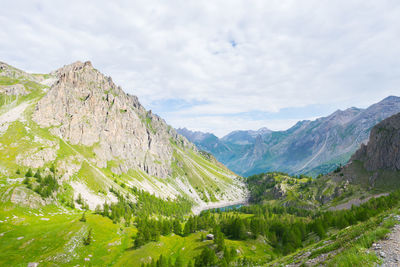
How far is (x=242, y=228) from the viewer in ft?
353

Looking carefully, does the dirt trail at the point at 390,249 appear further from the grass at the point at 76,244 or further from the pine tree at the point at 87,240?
the pine tree at the point at 87,240

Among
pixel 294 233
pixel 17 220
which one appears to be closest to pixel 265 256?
pixel 294 233

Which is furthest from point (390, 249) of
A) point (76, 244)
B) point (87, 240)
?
point (76, 244)

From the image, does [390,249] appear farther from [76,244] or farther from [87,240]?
[76,244]

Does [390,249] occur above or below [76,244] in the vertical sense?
above

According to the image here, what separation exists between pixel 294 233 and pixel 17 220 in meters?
128

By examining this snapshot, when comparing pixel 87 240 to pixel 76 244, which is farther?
pixel 87 240

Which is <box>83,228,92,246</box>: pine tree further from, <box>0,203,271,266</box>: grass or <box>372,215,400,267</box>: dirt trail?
<box>372,215,400,267</box>: dirt trail

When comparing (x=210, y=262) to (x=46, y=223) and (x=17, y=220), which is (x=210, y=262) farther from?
(x=17, y=220)

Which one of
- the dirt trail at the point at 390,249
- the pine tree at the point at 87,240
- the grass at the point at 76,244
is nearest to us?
the dirt trail at the point at 390,249

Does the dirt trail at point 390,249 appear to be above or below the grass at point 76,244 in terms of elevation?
above

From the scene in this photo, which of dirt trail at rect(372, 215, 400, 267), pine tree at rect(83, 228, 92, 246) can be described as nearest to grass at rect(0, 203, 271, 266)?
pine tree at rect(83, 228, 92, 246)

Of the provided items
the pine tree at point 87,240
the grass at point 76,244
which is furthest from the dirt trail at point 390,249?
the pine tree at point 87,240

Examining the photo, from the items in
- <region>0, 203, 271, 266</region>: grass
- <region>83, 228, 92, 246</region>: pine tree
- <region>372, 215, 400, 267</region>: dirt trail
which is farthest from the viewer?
<region>83, 228, 92, 246</region>: pine tree
